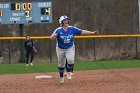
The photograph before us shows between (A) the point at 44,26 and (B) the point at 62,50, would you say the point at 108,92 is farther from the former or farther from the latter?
(A) the point at 44,26

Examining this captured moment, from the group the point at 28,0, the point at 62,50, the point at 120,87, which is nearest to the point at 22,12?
the point at 28,0

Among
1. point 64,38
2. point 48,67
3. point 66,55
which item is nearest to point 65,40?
point 64,38

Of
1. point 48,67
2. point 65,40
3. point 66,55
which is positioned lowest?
point 48,67

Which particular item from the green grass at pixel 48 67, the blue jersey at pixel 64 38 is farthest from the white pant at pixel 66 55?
the green grass at pixel 48 67

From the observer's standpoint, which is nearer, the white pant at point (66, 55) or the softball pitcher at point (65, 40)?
the softball pitcher at point (65, 40)

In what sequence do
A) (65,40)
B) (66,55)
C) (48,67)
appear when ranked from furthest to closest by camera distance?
(48,67) < (66,55) < (65,40)

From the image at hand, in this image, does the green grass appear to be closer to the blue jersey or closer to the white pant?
the white pant

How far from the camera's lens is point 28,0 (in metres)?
29.0

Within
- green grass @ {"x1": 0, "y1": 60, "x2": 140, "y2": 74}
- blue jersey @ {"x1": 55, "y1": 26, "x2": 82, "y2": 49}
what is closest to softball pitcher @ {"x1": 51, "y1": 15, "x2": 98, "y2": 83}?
blue jersey @ {"x1": 55, "y1": 26, "x2": 82, "y2": 49}

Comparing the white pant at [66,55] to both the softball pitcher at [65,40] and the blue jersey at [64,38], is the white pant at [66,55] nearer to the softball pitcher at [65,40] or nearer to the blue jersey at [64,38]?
the softball pitcher at [65,40]

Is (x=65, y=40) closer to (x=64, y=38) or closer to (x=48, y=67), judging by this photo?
(x=64, y=38)

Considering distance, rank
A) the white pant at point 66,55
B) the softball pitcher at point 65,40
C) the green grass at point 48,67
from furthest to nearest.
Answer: the green grass at point 48,67 < the white pant at point 66,55 < the softball pitcher at point 65,40

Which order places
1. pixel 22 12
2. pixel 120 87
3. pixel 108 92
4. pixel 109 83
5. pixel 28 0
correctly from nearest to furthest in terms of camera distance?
pixel 108 92 < pixel 120 87 < pixel 109 83 < pixel 22 12 < pixel 28 0

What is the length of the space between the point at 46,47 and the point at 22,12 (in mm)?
3617
